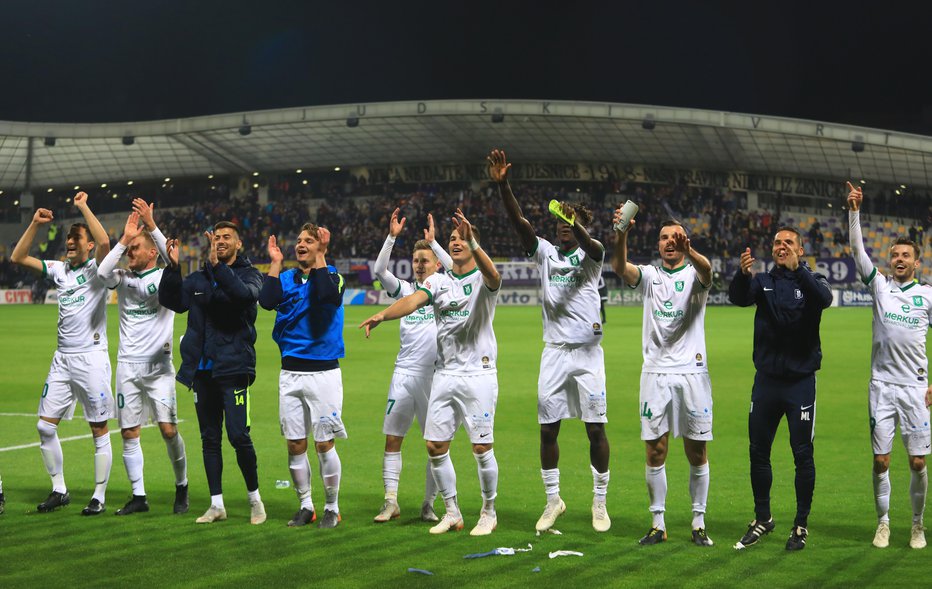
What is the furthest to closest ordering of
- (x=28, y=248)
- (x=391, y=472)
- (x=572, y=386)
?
(x=28, y=248), (x=391, y=472), (x=572, y=386)

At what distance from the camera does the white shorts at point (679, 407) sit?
8.04m

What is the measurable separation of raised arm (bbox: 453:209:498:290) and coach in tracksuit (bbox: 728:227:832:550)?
74.1 inches

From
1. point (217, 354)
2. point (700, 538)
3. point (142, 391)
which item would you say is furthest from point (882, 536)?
point (142, 391)

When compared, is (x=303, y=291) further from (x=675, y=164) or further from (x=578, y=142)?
(x=675, y=164)

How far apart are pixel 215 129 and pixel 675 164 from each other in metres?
27.6

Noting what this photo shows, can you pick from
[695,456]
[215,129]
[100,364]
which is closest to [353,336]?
[100,364]

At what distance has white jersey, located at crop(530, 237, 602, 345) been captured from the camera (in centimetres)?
866

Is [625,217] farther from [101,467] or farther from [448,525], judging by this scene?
[101,467]

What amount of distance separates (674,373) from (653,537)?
4.29 ft

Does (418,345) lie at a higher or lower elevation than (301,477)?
higher

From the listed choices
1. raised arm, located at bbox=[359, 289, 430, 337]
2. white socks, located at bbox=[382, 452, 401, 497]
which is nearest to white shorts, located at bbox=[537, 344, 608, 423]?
raised arm, located at bbox=[359, 289, 430, 337]

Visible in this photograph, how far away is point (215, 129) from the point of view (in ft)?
184

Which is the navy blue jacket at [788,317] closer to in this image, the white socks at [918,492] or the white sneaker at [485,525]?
the white socks at [918,492]

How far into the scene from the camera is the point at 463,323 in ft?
27.8
